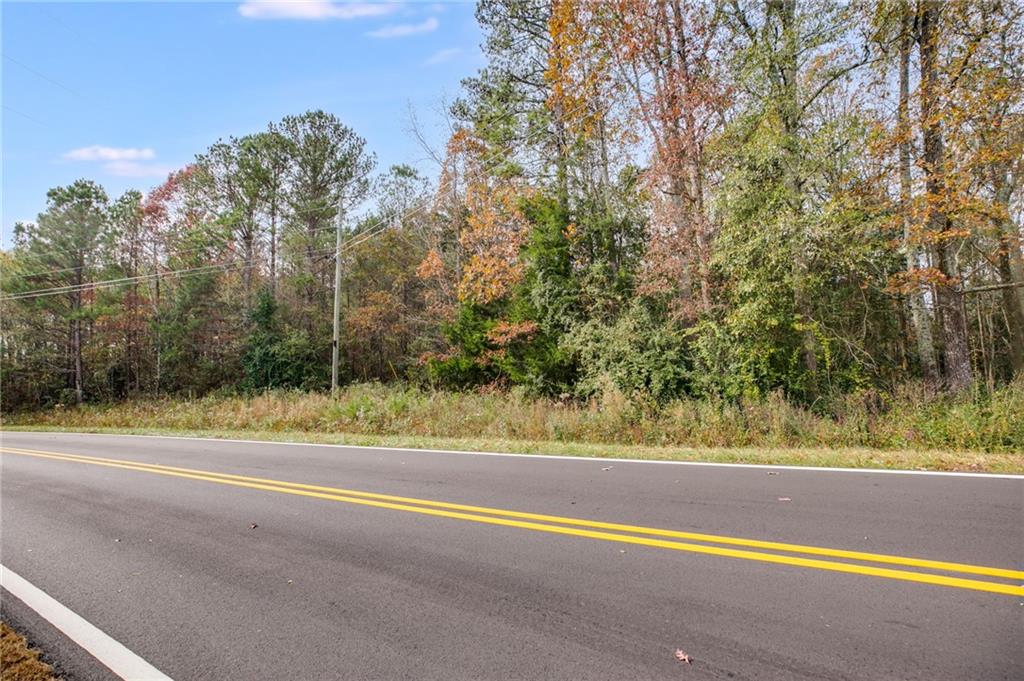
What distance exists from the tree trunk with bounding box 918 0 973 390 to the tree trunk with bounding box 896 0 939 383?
0.97ft

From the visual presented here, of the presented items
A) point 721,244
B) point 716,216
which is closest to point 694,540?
point 721,244

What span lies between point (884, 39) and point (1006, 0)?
2.01 m

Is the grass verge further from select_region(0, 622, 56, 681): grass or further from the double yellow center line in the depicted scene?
select_region(0, 622, 56, 681): grass

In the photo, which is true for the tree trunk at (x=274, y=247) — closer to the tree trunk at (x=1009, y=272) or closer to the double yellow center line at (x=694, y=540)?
the double yellow center line at (x=694, y=540)

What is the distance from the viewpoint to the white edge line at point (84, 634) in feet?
9.18

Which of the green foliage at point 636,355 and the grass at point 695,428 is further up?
the green foliage at point 636,355

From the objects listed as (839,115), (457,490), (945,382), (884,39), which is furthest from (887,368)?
(457,490)

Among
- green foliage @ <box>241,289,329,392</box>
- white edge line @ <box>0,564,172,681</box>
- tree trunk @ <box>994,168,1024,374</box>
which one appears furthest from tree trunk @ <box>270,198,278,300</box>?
tree trunk @ <box>994,168,1024,374</box>

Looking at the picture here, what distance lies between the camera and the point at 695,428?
33.5 ft

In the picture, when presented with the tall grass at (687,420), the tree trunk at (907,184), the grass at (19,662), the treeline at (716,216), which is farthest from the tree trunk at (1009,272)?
the grass at (19,662)

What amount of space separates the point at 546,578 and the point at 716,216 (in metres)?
11.4

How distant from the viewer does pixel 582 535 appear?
4.54 metres

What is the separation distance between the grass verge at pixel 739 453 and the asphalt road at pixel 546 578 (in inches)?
30.8

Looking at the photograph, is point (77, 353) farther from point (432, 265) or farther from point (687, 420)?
point (687, 420)
